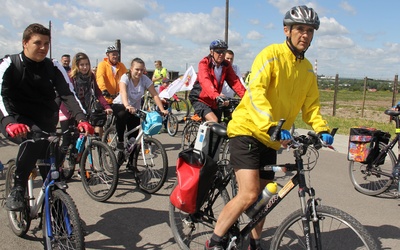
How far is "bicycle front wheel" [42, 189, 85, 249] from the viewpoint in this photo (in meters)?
2.83

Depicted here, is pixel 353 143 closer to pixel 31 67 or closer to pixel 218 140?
pixel 218 140

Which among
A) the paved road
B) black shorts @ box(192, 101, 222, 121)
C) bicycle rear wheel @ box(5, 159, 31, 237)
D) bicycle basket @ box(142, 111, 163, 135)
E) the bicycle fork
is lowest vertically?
the paved road

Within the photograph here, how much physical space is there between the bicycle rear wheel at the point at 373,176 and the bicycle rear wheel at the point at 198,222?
312cm

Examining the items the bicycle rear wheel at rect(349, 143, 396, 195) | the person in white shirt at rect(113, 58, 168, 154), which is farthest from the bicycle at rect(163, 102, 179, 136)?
the bicycle rear wheel at rect(349, 143, 396, 195)

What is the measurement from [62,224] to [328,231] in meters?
2.10

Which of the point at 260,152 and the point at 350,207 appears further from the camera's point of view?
the point at 350,207

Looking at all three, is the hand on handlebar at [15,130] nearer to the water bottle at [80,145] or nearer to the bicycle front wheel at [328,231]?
the bicycle front wheel at [328,231]

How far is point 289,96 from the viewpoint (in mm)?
2898

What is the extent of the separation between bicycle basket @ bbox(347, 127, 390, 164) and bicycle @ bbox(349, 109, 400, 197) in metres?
0.08

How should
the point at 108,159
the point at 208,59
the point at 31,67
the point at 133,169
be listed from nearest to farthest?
the point at 31,67, the point at 108,159, the point at 133,169, the point at 208,59

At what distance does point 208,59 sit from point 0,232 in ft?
12.1

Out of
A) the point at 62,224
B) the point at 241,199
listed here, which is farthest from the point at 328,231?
the point at 62,224

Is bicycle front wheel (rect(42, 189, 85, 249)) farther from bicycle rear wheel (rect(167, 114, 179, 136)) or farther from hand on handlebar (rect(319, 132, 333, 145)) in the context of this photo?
bicycle rear wheel (rect(167, 114, 179, 136))

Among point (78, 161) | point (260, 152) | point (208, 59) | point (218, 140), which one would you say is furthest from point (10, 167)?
point (208, 59)
